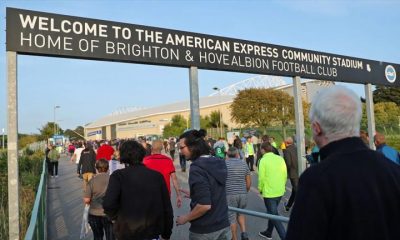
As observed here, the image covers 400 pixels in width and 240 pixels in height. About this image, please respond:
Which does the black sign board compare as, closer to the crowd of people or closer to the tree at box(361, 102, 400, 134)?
the crowd of people

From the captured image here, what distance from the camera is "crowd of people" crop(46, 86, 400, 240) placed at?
153 centimetres

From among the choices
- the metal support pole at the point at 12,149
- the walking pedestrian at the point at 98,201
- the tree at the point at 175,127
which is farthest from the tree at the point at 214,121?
the metal support pole at the point at 12,149

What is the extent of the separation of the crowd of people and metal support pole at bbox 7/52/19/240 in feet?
3.38

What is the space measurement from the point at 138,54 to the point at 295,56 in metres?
3.92

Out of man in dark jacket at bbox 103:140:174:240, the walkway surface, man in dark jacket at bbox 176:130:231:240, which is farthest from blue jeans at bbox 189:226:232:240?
the walkway surface

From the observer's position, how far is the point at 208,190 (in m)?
3.69

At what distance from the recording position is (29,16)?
5.65 metres

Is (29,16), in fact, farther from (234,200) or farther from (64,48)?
(234,200)

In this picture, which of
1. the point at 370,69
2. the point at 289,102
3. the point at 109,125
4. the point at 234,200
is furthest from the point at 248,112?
the point at 109,125

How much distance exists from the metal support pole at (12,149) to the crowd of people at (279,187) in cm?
103

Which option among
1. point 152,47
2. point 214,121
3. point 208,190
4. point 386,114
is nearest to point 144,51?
point 152,47

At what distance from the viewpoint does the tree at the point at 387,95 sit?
64.9 m

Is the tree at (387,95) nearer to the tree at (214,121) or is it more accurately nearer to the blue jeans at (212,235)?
the tree at (214,121)

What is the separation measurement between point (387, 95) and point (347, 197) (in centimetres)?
7101
